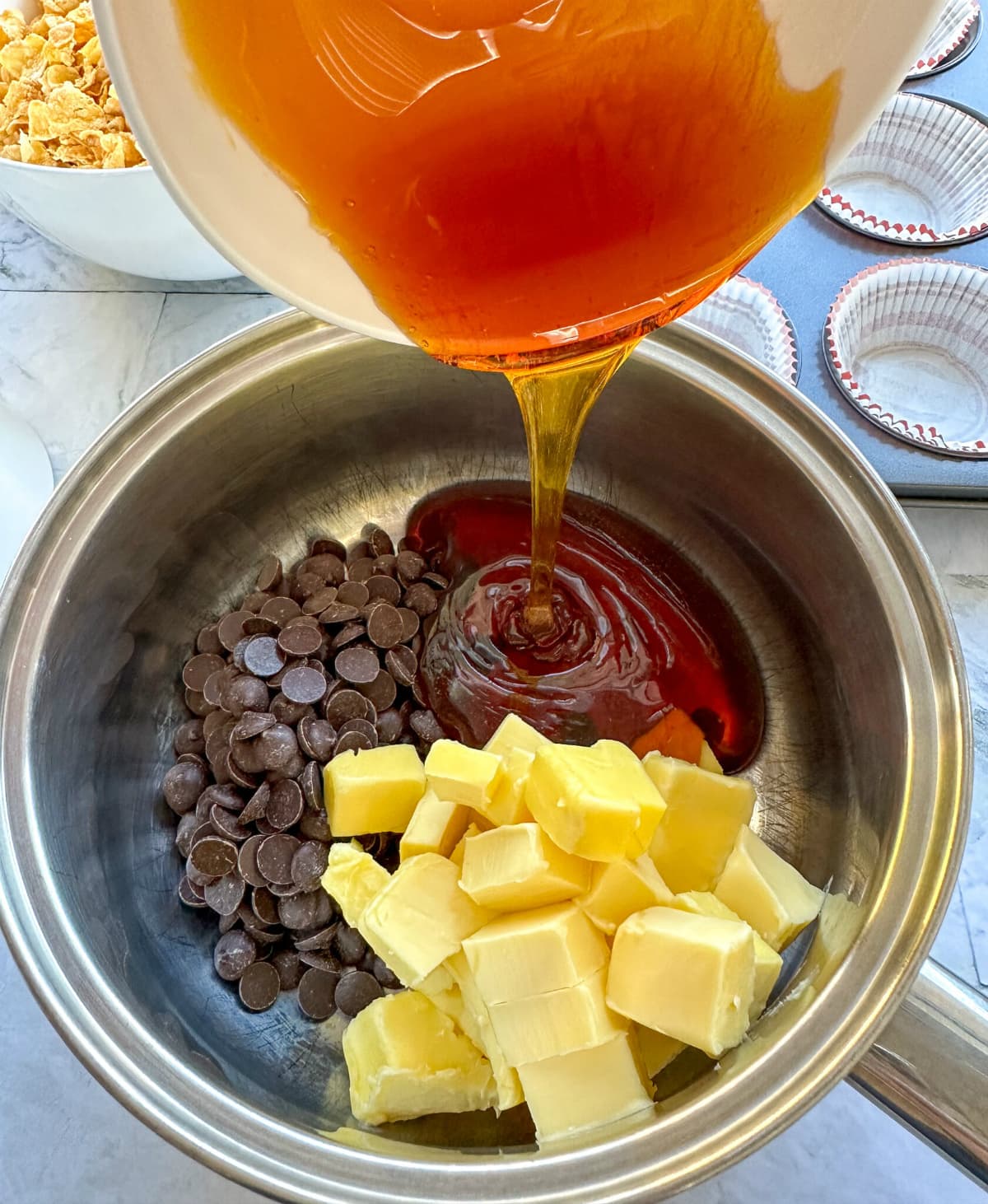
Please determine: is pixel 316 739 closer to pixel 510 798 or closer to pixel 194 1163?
pixel 510 798

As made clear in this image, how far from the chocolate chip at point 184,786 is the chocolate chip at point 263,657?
144mm

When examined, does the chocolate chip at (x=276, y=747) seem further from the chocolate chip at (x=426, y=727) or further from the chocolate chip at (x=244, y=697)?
the chocolate chip at (x=426, y=727)

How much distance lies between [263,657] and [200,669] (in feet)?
0.31

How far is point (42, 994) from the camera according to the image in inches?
30.6

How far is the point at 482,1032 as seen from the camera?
860 millimetres

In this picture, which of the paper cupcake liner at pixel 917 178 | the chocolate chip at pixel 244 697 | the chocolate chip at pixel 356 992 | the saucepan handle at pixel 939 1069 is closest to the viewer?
the saucepan handle at pixel 939 1069

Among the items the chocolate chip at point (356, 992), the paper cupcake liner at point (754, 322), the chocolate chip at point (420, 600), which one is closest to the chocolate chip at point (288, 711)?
the chocolate chip at point (420, 600)

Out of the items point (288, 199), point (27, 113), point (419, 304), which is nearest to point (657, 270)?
point (419, 304)

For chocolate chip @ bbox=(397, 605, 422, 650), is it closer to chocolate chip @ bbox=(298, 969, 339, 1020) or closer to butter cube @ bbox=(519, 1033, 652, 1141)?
chocolate chip @ bbox=(298, 969, 339, 1020)

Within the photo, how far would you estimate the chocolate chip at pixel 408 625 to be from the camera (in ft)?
3.90

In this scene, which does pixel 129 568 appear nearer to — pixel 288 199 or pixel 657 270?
pixel 288 199

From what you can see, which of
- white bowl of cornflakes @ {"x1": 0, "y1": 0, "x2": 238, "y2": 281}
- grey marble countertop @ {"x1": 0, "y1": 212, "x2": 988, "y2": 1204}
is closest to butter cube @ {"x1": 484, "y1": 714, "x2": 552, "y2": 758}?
grey marble countertop @ {"x1": 0, "y1": 212, "x2": 988, "y2": 1204}

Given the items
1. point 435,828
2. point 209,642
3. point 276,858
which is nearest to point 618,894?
point 435,828

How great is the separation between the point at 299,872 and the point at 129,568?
0.43 meters
